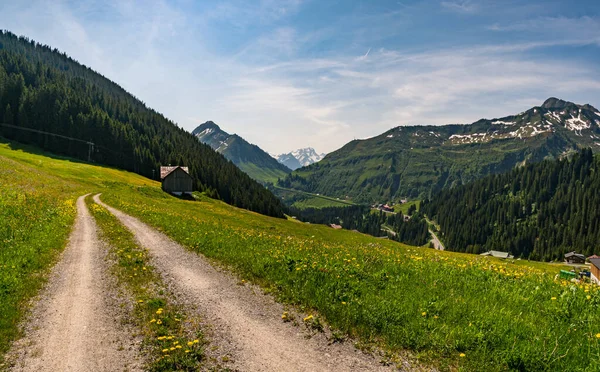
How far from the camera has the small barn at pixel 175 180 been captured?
4013 inches

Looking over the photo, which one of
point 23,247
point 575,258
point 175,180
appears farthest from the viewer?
point 575,258

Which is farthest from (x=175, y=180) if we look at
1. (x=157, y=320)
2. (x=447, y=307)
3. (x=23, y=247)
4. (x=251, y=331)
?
(x=447, y=307)

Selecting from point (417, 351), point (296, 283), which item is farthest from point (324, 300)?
point (417, 351)

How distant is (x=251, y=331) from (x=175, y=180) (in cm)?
10163

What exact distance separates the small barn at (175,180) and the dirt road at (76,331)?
300 feet

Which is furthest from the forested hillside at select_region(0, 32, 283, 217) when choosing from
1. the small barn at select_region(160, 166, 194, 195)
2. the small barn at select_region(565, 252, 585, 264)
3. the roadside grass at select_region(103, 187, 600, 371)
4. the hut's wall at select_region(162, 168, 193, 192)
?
the small barn at select_region(565, 252, 585, 264)

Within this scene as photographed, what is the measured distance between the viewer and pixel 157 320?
997 cm

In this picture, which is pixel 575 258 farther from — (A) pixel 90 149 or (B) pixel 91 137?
(B) pixel 91 137

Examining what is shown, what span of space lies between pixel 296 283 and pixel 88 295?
8280mm

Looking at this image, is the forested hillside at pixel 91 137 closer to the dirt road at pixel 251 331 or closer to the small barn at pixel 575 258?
the dirt road at pixel 251 331

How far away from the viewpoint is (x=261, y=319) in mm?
10375

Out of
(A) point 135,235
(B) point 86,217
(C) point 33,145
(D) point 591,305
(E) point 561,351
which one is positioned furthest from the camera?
(C) point 33,145

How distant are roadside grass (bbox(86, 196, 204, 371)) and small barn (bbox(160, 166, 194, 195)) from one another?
88650 mm

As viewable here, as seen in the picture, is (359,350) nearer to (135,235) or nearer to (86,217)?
(135,235)
